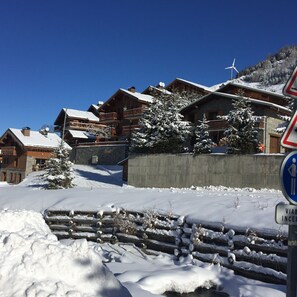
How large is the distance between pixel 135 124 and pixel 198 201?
3567 centimetres

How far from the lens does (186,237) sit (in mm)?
10297

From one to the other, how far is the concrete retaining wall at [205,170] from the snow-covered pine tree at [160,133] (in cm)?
217

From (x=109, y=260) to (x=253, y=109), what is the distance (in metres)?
24.3

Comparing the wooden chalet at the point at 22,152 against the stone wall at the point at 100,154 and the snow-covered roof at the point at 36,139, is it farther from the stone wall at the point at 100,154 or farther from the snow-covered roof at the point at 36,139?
the stone wall at the point at 100,154

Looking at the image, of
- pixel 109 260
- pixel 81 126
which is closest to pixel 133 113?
pixel 81 126

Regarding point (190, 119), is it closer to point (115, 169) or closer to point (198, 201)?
point (115, 169)

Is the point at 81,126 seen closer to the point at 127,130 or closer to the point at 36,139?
the point at 36,139

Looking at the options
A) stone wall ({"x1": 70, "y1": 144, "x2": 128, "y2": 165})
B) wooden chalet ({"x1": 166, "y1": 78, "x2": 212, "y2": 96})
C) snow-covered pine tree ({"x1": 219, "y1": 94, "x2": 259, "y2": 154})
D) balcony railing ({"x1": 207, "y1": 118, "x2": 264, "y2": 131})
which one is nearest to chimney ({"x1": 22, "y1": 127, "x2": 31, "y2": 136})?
stone wall ({"x1": 70, "y1": 144, "x2": 128, "y2": 165})

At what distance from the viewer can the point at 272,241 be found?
837 centimetres

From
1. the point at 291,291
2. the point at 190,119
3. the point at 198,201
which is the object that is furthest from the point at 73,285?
the point at 190,119

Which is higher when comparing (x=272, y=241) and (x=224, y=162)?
(x=224, y=162)

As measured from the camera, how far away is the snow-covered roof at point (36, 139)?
47475mm

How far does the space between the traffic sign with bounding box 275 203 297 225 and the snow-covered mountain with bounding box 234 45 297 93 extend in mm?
66998

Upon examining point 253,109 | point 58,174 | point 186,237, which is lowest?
point 186,237
